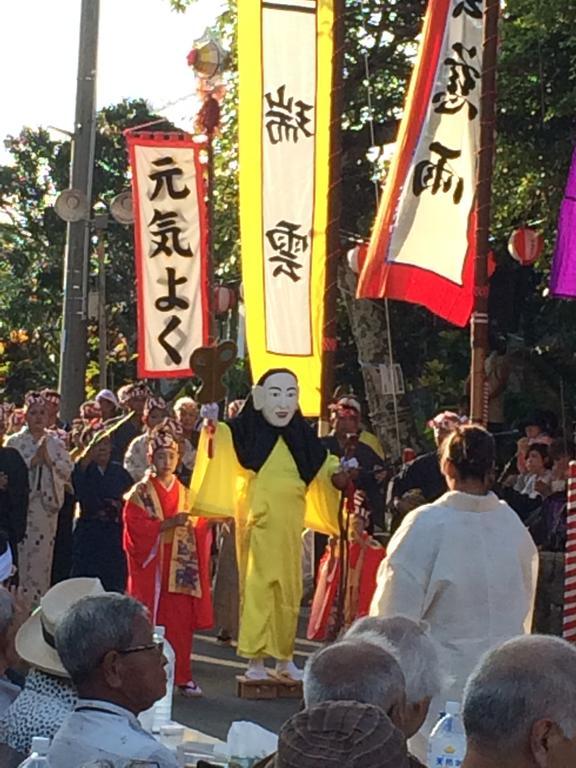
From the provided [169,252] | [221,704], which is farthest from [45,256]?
[221,704]

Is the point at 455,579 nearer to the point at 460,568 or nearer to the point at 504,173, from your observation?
the point at 460,568

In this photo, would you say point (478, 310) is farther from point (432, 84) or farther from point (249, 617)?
point (249, 617)

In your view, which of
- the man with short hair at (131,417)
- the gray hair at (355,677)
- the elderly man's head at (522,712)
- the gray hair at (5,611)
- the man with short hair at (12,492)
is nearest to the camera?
the elderly man's head at (522,712)

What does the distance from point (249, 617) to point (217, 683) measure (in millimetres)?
577

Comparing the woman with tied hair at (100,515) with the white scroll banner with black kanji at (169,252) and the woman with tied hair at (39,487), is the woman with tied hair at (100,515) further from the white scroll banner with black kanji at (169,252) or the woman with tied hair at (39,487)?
the white scroll banner with black kanji at (169,252)

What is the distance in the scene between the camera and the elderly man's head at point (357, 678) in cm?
344

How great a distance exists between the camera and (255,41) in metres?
11.9

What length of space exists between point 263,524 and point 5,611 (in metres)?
5.44

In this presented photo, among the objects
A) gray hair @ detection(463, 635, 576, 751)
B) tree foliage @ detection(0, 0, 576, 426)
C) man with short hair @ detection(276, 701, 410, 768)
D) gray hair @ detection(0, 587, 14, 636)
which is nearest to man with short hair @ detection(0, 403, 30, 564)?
gray hair @ detection(0, 587, 14, 636)

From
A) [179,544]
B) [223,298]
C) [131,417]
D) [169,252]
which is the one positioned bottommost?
[179,544]

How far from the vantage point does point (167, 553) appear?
10.6 metres

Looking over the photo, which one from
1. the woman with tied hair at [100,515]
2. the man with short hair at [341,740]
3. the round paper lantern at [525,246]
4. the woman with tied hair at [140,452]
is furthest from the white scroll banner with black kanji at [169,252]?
the man with short hair at [341,740]

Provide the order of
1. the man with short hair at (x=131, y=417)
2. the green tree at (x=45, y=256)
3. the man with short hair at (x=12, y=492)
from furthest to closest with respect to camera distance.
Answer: the green tree at (x=45, y=256), the man with short hair at (x=131, y=417), the man with short hair at (x=12, y=492)

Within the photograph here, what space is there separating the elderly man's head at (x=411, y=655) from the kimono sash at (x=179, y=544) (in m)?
6.39
